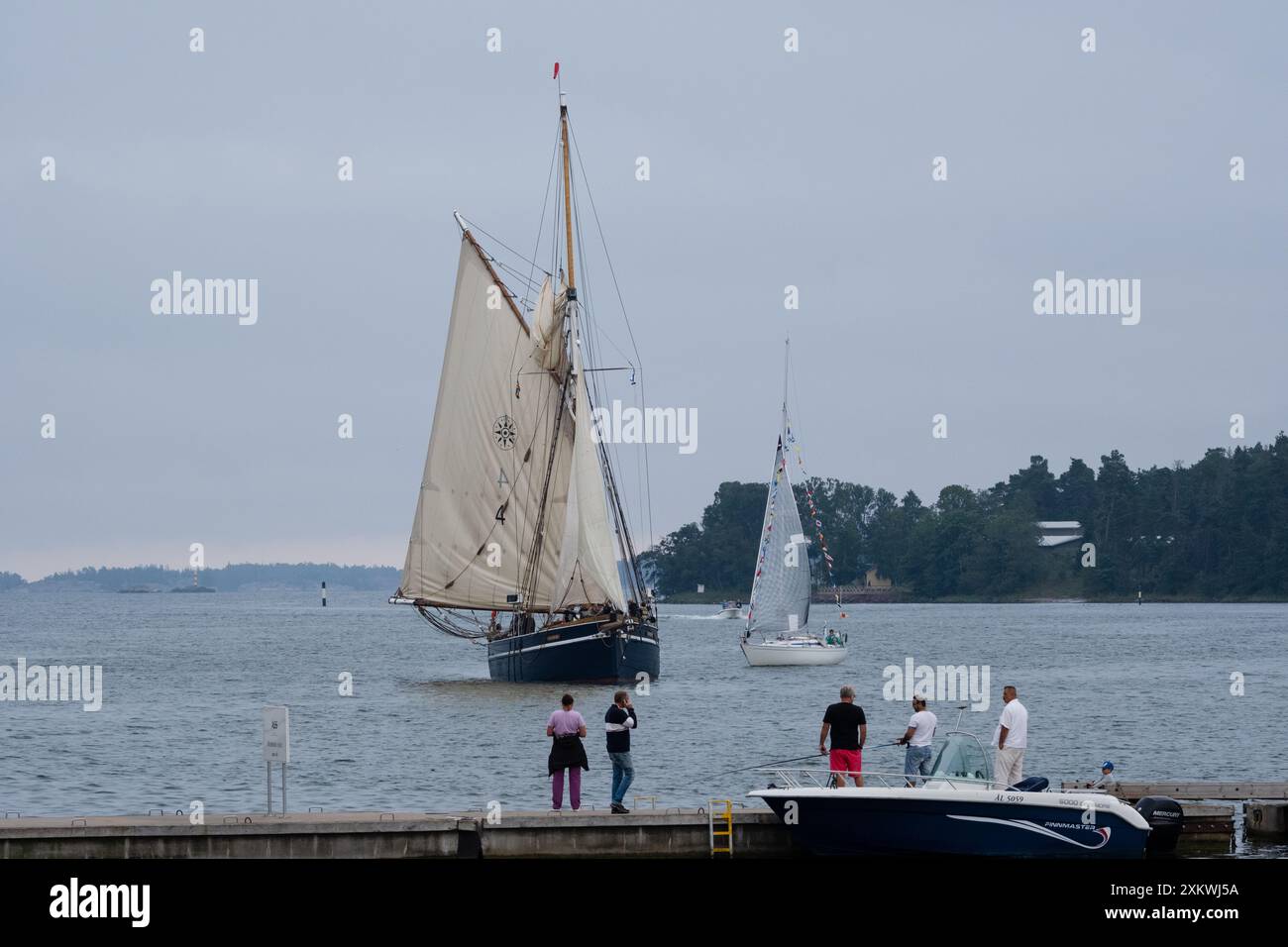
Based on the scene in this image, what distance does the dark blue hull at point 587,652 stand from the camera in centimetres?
7219

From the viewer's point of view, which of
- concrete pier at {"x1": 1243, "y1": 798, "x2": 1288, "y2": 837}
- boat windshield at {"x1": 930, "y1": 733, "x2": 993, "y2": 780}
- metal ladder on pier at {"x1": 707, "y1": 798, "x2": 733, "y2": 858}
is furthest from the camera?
concrete pier at {"x1": 1243, "y1": 798, "x2": 1288, "y2": 837}

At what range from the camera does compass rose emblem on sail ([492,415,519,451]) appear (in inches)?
2904

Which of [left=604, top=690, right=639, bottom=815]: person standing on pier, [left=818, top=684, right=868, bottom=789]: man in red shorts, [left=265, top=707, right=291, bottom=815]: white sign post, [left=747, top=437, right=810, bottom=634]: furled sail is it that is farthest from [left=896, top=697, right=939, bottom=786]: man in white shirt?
[left=747, top=437, right=810, bottom=634]: furled sail

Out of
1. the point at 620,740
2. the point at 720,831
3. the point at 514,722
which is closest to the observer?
the point at 720,831

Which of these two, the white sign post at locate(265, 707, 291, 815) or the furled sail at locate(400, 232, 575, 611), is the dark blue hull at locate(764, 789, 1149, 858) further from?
the furled sail at locate(400, 232, 575, 611)

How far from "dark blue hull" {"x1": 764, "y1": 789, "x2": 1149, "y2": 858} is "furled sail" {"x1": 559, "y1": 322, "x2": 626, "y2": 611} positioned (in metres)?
46.2

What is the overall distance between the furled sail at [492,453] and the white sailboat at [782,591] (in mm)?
20290

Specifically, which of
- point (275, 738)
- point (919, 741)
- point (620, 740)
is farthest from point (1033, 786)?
point (275, 738)

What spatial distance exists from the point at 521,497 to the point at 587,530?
14.9ft

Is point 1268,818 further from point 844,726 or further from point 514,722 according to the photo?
point 514,722

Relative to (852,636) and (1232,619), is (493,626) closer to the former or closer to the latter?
(852,636)

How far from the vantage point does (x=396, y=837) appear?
23219 mm

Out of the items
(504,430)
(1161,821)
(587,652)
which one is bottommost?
(1161,821)
